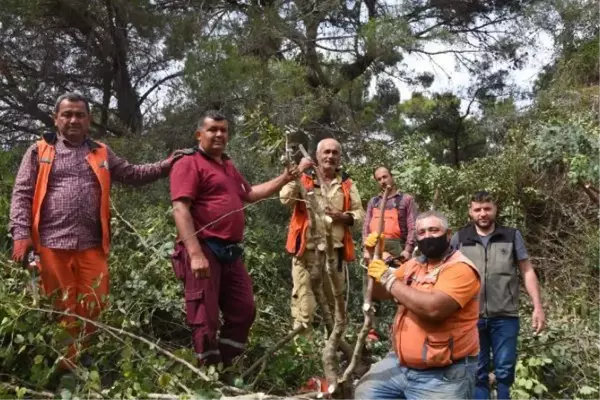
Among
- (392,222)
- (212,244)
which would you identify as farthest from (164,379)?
(392,222)

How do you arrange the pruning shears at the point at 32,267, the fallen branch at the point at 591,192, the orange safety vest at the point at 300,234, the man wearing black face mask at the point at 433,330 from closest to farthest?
1. the man wearing black face mask at the point at 433,330
2. the pruning shears at the point at 32,267
3. the orange safety vest at the point at 300,234
4. the fallen branch at the point at 591,192

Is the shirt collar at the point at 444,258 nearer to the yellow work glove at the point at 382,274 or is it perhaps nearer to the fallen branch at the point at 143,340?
the yellow work glove at the point at 382,274

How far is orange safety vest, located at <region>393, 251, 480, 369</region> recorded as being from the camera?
2715mm

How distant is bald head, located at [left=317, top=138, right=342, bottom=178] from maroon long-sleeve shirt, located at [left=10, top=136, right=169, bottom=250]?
5.24ft

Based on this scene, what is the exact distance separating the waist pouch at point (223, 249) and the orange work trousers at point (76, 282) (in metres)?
0.62

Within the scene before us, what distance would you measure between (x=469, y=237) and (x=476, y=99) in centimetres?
1267

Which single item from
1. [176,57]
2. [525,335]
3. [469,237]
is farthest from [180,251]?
[176,57]

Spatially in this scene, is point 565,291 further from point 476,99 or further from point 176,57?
point 476,99

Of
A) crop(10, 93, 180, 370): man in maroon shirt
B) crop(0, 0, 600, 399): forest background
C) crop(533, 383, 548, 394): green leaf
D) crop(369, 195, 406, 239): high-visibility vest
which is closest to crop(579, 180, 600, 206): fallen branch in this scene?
crop(0, 0, 600, 399): forest background

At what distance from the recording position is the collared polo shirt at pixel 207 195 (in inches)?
136

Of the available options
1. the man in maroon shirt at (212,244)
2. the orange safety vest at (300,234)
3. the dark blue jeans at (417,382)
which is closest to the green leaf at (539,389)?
the dark blue jeans at (417,382)

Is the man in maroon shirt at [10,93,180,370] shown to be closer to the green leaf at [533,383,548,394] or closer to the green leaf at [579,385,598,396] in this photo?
the green leaf at [533,383,548,394]

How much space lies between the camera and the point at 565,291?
6426 millimetres

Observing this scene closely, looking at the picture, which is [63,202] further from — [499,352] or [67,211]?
[499,352]
